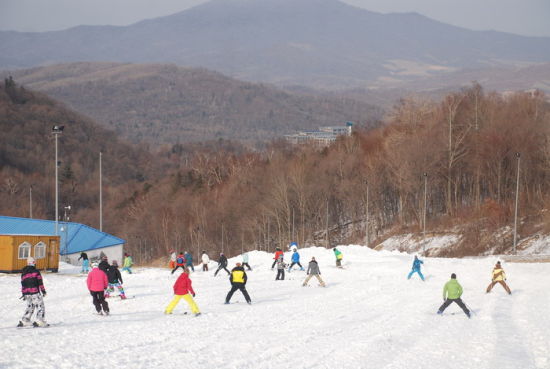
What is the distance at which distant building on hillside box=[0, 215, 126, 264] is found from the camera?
5150cm

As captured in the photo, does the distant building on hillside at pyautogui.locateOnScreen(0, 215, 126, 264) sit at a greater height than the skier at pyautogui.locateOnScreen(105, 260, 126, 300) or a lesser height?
lesser

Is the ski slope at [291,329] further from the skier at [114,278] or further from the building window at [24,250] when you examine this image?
the building window at [24,250]

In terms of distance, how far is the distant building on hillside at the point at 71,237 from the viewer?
51.5m

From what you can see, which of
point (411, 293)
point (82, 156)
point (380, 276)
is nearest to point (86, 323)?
point (411, 293)

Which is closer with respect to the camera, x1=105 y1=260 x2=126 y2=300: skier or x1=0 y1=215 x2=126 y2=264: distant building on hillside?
x1=105 y1=260 x2=126 y2=300: skier

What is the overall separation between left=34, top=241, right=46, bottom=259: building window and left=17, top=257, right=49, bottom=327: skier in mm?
19692

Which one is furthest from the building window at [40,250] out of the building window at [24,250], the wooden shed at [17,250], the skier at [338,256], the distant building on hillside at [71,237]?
the skier at [338,256]

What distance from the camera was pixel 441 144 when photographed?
71.8 meters

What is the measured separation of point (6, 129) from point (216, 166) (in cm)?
7183

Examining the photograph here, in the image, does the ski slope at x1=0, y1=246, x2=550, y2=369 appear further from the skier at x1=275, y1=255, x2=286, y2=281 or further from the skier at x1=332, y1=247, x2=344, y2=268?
the skier at x1=332, y1=247, x2=344, y2=268

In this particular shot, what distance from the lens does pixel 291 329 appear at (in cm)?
1788

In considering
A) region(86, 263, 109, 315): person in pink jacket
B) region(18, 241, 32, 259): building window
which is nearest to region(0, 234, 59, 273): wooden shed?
region(18, 241, 32, 259): building window

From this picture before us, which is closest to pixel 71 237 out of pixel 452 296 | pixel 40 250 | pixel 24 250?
pixel 40 250

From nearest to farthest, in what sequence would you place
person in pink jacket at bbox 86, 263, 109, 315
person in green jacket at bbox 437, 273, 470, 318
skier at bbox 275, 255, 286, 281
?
person in pink jacket at bbox 86, 263, 109, 315
person in green jacket at bbox 437, 273, 470, 318
skier at bbox 275, 255, 286, 281
